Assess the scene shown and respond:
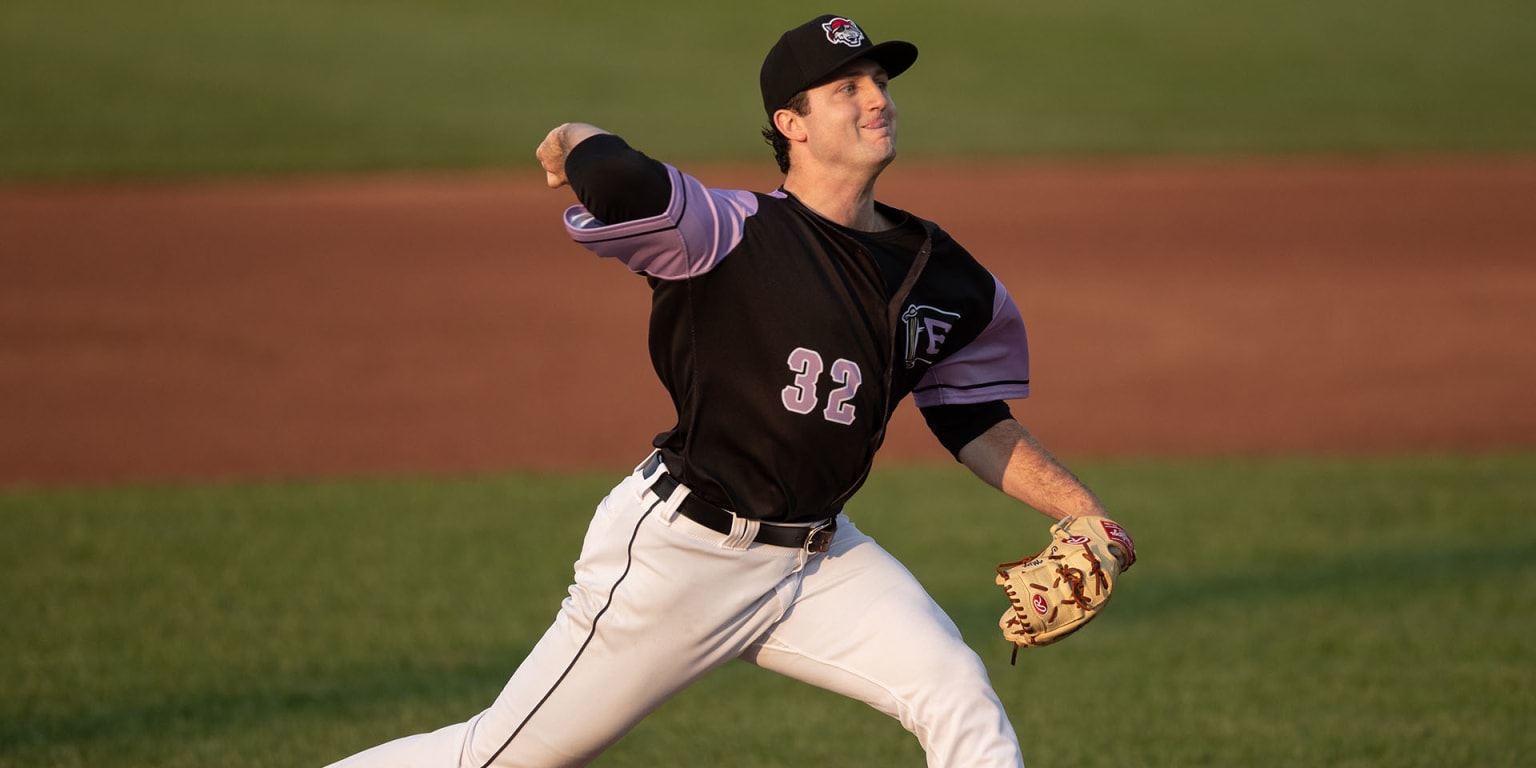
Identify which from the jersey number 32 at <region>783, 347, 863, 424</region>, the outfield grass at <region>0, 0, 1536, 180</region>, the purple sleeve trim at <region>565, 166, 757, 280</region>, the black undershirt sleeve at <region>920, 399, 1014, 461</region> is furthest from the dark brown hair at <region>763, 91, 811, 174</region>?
the outfield grass at <region>0, 0, 1536, 180</region>

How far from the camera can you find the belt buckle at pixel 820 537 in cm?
363

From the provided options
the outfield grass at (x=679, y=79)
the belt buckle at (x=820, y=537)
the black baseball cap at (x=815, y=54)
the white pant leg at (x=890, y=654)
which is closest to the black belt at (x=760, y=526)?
the belt buckle at (x=820, y=537)

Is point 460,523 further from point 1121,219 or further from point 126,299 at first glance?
point 1121,219

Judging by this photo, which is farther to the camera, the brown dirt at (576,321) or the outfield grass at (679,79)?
the outfield grass at (679,79)

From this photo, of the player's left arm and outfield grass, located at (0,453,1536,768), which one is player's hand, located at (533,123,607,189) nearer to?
the player's left arm

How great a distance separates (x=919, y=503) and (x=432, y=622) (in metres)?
3.00

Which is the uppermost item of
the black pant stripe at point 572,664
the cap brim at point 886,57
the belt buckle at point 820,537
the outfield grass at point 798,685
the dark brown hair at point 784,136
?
the cap brim at point 886,57

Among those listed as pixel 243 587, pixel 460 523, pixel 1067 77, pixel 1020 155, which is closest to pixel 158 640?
pixel 243 587

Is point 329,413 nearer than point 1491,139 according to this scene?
Yes

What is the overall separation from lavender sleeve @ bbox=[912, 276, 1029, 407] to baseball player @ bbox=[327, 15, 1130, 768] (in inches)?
6.0

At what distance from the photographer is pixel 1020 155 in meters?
20.2

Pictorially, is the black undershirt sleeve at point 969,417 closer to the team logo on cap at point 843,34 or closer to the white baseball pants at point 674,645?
the white baseball pants at point 674,645

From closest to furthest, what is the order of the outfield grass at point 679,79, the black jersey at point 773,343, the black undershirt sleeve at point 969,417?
the black jersey at point 773,343
the black undershirt sleeve at point 969,417
the outfield grass at point 679,79

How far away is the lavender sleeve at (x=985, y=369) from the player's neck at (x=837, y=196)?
43 cm
